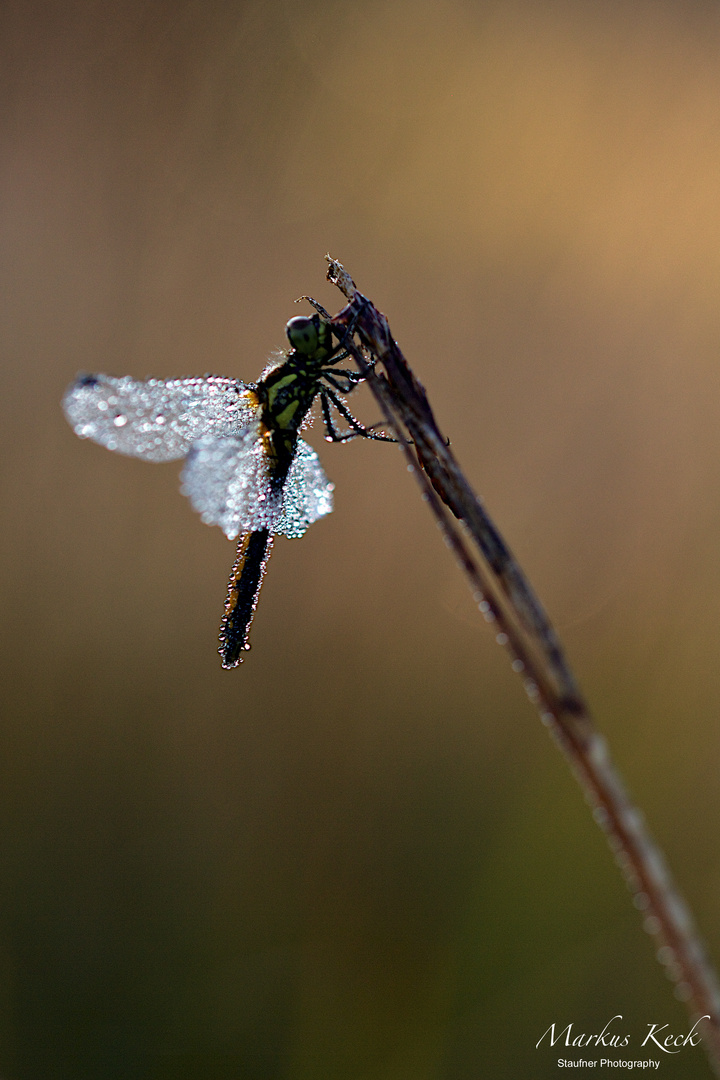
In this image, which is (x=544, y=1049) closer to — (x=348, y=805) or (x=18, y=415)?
(x=348, y=805)

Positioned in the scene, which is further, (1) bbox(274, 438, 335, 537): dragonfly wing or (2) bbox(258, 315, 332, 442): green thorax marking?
(1) bbox(274, 438, 335, 537): dragonfly wing

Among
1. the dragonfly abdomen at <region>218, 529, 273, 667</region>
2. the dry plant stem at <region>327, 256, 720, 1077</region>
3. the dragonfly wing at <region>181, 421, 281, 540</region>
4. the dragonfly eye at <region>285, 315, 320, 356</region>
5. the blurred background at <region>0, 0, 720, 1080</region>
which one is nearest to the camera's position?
the dry plant stem at <region>327, 256, 720, 1077</region>

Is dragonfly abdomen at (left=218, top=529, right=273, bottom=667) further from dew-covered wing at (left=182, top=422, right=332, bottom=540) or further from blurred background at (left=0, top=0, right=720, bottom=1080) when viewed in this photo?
blurred background at (left=0, top=0, right=720, bottom=1080)

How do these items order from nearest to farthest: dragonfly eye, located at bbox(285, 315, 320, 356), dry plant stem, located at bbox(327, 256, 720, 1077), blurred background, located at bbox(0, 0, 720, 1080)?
dry plant stem, located at bbox(327, 256, 720, 1077) → dragonfly eye, located at bbox(285, 315, 320, 356) → blurred background, located at bbox(0, 0, 720, 1080)

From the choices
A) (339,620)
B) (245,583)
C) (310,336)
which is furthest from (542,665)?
(339,620)

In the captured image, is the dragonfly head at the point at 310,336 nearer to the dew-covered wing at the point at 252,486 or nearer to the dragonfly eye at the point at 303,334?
the dragonfly eye at the point at 303,334

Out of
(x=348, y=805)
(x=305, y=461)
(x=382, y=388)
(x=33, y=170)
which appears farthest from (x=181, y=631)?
(x=382, y=388)

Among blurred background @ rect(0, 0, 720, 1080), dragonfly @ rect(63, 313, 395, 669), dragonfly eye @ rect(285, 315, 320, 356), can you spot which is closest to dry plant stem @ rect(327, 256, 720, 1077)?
dragonfly eye @ rect(285, 315, 320, 356)
